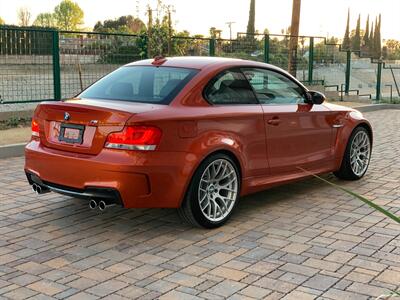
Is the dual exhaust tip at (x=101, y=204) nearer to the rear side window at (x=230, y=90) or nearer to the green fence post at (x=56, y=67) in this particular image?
the rear side window at (x=230, y=90)

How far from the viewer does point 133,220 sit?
5410mm

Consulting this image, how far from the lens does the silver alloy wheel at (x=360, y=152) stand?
7062 mm

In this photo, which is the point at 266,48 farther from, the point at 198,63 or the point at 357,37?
the point at 357,37

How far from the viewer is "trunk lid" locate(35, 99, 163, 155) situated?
4.62 meters

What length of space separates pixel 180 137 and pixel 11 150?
4763mm

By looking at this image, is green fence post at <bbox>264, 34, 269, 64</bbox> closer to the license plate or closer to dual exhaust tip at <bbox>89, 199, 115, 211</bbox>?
the license plate

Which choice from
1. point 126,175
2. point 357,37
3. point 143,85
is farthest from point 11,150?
point 357,37

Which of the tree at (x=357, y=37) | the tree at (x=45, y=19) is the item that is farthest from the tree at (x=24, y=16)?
the tree at (x=357, y=37)

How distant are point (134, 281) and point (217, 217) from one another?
1.42 m

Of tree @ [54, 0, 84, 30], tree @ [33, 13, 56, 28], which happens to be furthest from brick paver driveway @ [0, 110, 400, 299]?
tree @ [54, 0, 84, 30]

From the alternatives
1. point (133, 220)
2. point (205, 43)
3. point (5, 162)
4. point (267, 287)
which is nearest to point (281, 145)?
point (133, 220)

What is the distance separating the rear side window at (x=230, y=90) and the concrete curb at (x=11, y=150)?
453 centimetres

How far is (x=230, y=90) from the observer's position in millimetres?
5500

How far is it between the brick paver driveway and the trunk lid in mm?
829
